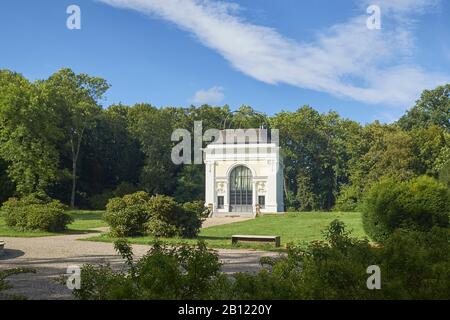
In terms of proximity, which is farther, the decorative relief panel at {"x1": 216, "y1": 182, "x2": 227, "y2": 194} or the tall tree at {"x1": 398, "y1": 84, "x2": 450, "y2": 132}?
the tall tree at {"x1": 398, "y1": 84, "x2": 450, "y2": 132}

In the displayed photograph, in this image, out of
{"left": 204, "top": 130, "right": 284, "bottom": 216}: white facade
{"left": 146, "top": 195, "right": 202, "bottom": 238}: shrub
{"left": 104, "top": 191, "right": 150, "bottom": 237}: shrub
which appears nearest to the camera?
{"left": 146, "top": 195, "right": 202, "bottom": 238}: shrub

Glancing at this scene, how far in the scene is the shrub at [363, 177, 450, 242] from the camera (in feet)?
50.9

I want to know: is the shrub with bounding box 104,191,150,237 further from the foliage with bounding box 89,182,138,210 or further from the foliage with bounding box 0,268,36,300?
the foliage with bounding box 89,182,138,210

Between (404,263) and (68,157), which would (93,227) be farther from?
(68,157)

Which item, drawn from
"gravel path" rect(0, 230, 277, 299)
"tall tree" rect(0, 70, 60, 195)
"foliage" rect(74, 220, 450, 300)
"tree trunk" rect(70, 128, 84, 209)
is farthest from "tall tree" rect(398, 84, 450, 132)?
"foliage" rect(74, 220, 450, 300)

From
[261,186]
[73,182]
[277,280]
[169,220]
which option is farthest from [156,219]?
[73,182]

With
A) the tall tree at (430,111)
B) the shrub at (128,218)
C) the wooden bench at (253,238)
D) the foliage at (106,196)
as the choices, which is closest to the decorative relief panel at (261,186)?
the foliage at (106,196)

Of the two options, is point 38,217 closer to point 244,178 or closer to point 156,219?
point 156,219

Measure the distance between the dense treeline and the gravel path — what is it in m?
17.1

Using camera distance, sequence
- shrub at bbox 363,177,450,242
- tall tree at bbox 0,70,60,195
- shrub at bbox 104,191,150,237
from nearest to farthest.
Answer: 1. shrub at bbox 363,177,450,242
2. shrub at bbox 104,191,150,237
3. tall tree at bbox 0,70,60,195

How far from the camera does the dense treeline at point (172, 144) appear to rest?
41125 millimetres

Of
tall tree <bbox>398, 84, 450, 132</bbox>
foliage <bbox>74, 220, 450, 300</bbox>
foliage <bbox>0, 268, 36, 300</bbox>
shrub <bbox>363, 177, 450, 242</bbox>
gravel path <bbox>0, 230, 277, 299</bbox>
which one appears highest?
tall tree <bbox>398, 84, 450, 132</bbox>

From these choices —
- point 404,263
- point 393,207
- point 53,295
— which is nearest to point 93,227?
point 393,207
